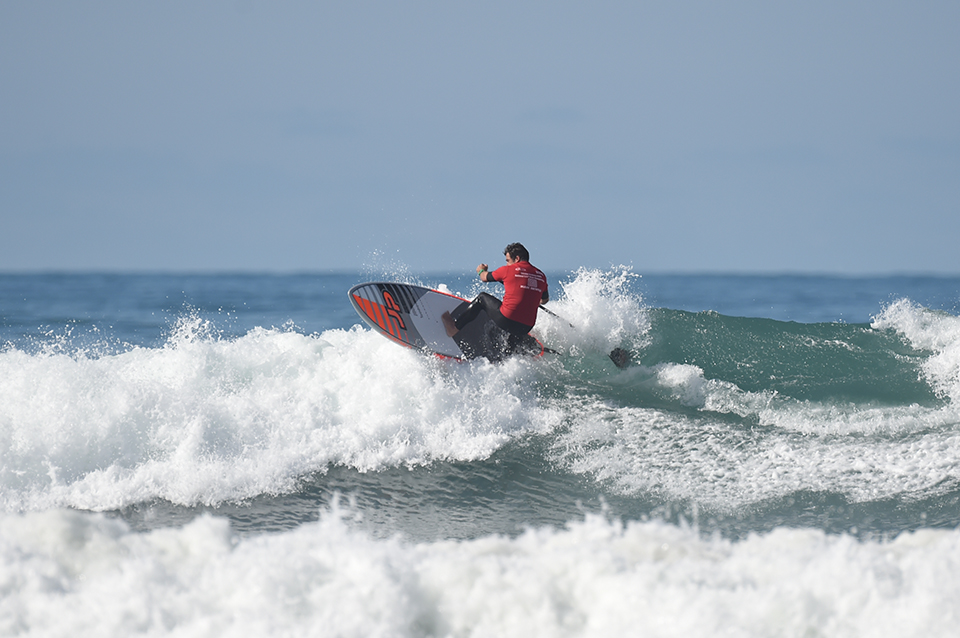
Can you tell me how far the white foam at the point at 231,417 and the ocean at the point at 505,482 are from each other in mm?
30

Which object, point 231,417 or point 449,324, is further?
point 449,324

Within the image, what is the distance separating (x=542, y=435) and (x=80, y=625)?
485 centimetres

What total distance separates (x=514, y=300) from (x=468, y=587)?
5.33 m

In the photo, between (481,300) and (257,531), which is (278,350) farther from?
(257,531)

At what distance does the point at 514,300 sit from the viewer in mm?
8539

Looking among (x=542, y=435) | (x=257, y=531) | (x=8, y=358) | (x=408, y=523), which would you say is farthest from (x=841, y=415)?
(x=8, y=358)

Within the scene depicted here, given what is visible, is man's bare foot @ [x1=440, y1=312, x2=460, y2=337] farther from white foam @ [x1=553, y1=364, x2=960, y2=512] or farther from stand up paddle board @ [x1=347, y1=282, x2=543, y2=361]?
white foam @ [x1=553, y1=364, x2=960, y2=512]

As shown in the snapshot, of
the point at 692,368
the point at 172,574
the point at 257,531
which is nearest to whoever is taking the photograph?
the point at 172,574

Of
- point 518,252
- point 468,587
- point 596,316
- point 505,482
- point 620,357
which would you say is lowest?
point 505,482

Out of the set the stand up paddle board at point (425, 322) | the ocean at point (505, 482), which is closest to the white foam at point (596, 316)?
the ocean at point (505, 482)

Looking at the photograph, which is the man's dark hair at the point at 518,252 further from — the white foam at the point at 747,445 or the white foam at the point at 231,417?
the white foam at the point at 747,445

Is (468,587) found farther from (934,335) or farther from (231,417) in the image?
(934,335)

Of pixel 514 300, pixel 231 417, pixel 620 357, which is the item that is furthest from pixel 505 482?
pixel 620 357

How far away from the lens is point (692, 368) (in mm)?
8773
